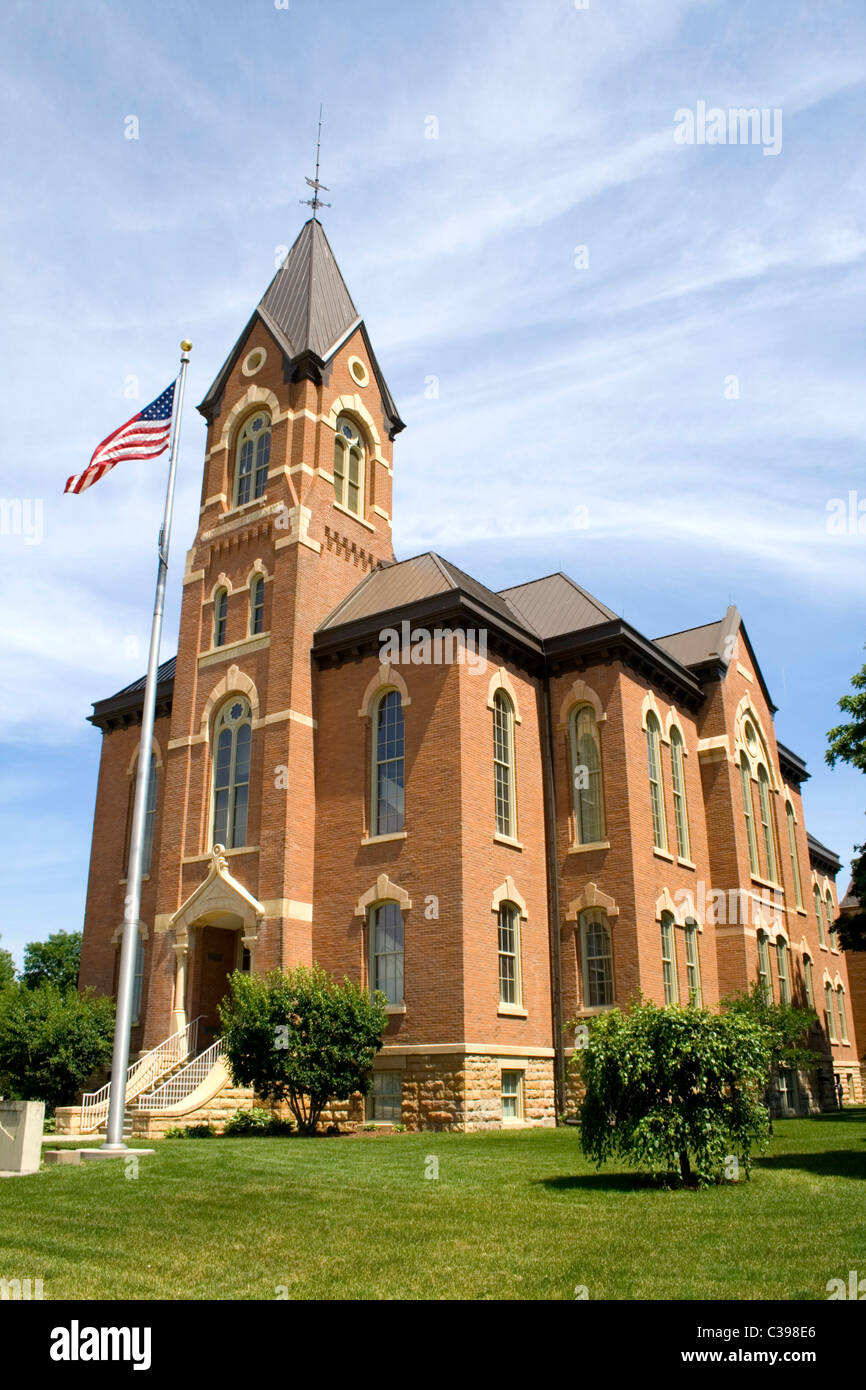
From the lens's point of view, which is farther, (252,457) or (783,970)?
(783,970)

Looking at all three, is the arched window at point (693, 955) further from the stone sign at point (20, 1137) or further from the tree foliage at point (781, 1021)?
the stone sign at point (20, 1137)

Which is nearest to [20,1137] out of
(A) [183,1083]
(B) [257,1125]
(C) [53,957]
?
(B) [257,1125]

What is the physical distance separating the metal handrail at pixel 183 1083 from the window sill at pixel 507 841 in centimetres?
709

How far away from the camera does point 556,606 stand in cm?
2909

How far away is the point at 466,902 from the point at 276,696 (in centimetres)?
723

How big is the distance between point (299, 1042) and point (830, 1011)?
2552cm

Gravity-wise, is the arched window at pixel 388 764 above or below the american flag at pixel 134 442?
below

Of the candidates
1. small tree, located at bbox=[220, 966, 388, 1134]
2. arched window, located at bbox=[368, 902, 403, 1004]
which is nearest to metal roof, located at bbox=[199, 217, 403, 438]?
arched window, located at bbox=[368, 902, 403, 1004]

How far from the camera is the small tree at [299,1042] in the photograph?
64.0 feet

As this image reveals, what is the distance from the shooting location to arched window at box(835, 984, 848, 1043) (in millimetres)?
39544

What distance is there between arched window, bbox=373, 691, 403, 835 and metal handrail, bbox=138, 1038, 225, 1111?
584 centimetres

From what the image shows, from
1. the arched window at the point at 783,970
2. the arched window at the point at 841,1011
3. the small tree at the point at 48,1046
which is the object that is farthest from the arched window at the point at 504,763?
the arched window at the point at 841,1011

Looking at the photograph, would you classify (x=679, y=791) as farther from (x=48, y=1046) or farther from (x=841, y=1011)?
(x=841, y=1011)

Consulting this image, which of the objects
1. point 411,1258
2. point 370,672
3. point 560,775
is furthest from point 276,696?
point 411,1258
